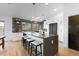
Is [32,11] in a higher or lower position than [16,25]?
higher

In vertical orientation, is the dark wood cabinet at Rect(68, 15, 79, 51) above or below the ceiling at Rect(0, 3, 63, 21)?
below

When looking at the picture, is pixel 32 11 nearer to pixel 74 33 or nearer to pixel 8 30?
pixel 8 30

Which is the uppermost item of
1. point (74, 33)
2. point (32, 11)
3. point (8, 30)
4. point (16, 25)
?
point (32, 11)

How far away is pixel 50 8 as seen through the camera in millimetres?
2189

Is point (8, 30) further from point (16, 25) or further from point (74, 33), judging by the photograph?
point (74, 33)

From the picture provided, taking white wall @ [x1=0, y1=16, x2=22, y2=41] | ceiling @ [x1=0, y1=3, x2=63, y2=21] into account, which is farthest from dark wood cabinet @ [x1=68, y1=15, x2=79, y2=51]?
white wall @ [x1=0, y1=16, x2=22, y2=41]

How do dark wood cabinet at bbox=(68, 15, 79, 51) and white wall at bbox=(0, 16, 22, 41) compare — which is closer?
white wall at bbox=(0, 16, 22, 41)

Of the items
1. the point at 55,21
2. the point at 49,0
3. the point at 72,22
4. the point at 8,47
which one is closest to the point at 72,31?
the point at 72,22

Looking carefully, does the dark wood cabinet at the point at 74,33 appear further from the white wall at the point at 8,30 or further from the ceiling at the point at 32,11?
the white wall at the point at 8,30

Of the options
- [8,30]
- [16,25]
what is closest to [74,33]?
[16,25]

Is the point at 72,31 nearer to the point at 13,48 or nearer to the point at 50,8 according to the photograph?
the point at 50,8

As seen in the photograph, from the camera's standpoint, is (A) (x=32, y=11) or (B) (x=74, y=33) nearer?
(A) (x=32, y=11)

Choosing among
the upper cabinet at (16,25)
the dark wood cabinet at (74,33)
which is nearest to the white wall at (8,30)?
the upper cabinet at (16,25)

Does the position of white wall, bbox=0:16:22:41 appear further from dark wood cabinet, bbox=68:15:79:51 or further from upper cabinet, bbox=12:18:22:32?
dark wood cabinet, bbox=68:15:79:51
